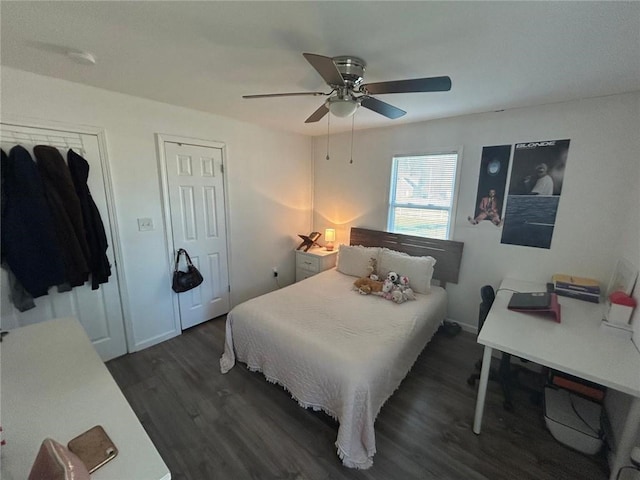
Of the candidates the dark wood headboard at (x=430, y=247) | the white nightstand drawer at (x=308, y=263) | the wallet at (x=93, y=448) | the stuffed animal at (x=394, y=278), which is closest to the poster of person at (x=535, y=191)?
the dark wood headboard at (x=430, y=247)

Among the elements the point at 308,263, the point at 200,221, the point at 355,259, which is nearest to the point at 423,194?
the point at 355,259

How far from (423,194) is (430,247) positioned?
0.63m

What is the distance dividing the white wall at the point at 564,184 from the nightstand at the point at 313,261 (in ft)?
2.34

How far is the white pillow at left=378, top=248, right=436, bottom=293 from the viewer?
2706 millimetres

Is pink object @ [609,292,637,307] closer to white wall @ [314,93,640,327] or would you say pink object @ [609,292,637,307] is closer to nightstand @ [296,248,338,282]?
white wall @ [314,93,640,327]

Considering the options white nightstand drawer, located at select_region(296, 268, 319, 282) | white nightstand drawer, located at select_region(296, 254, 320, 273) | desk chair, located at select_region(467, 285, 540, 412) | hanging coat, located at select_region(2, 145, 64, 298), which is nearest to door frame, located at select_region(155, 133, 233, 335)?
hanging coat, located at select_region(2, 145, 64, 298)

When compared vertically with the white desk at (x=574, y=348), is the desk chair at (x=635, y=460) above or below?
below

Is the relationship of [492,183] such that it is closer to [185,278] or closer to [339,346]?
[339,346]

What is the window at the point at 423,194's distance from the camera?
294cm

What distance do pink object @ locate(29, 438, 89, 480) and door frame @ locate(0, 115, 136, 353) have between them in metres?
2.11

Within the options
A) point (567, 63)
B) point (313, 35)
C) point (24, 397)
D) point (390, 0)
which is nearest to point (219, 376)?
point (24, 397)

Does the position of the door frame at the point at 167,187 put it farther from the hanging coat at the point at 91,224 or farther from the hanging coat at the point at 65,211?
the hanging coat at the point at 65,211

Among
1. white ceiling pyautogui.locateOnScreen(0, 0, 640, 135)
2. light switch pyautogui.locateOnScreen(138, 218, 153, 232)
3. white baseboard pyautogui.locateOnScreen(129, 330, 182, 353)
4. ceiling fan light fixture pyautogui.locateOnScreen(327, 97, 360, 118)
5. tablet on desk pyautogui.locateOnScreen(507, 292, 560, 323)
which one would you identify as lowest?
white baseboard pyautogui.locateOnScreen(129, 330, 182, 353)

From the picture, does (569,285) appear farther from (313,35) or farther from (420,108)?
(313,35)
